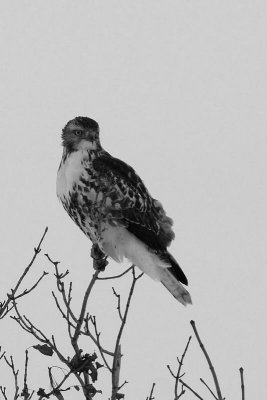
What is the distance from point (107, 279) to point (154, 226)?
88.4 inches

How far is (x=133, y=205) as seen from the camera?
738 cm

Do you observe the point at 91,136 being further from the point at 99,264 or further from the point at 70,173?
the point at 99,264

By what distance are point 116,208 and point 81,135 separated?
804mm

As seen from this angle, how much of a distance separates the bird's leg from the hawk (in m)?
0.36

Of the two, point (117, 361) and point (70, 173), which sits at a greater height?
point (70, 173)

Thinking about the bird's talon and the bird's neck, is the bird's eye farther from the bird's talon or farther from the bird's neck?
the bird's talon

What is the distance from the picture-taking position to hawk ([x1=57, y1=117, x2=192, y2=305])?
23.5 ft

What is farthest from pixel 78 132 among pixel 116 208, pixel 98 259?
pixel 98 259

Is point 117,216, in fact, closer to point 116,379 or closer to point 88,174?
point 88,174

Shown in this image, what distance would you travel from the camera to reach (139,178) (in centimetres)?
766

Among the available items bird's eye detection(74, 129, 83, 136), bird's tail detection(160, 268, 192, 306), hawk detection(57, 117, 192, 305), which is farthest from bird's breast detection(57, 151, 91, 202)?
bird's tail detection(160, 268, 192, 306)

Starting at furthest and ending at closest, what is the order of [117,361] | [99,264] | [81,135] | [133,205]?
[81,135], [133,205], [99,264], [117,361]

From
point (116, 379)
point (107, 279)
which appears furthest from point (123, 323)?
point (107, 279)

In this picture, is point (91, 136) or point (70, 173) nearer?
point (70, 173)
